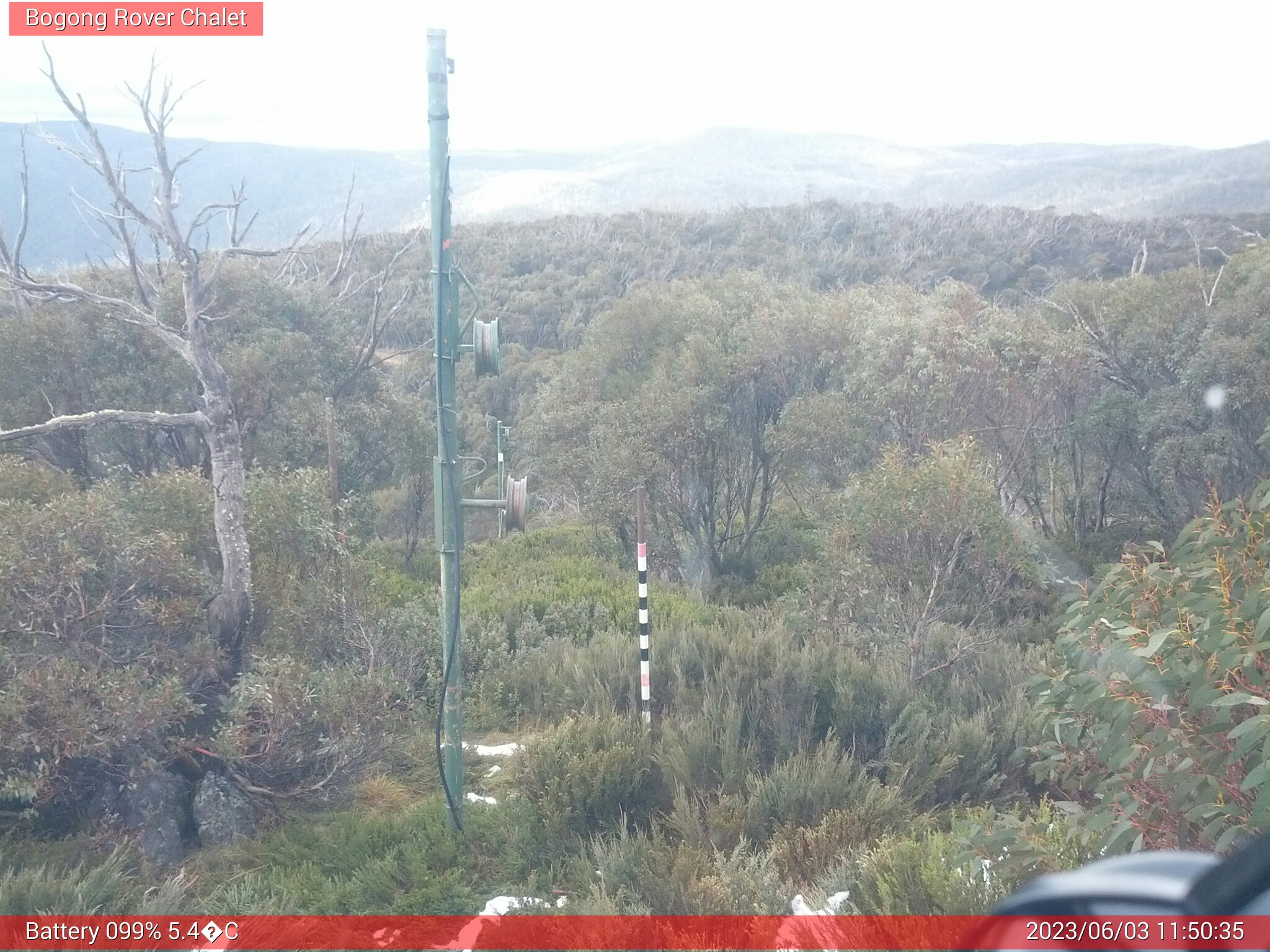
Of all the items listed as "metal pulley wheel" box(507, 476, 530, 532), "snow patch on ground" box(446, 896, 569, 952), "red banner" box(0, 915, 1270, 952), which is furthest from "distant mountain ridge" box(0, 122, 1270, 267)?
"red banner" box(0, 915, 1270, 952)

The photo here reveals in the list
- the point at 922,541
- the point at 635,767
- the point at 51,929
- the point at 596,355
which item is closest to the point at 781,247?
the point at 596,355

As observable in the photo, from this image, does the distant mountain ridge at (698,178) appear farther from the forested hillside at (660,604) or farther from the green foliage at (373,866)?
the green foliage at (373,866)

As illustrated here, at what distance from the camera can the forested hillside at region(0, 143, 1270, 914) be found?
375cm

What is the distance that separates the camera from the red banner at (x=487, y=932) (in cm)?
330

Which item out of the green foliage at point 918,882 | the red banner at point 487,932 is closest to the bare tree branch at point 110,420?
the red banner at point 487,932

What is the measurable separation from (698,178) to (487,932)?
221 feet

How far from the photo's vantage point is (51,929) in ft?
11.9

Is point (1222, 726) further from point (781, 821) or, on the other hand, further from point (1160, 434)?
point (1160, 434)

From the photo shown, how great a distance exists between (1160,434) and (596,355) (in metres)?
8.53

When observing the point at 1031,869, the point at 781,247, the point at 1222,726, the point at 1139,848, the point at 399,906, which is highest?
the point at 781,247

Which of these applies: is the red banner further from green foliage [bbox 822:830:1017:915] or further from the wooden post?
the wooden post

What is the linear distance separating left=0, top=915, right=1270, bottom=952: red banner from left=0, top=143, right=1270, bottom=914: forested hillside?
5.1 inches

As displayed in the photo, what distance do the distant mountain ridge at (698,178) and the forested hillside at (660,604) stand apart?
1901 cm

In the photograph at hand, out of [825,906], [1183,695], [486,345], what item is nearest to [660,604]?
[486,345]
